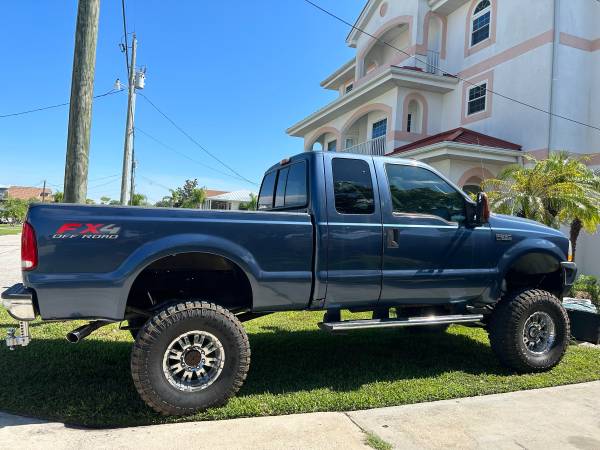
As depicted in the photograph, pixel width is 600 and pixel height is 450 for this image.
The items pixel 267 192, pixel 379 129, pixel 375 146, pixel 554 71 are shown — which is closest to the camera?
pixel 267 192

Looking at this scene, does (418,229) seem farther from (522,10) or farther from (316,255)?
(522,10)

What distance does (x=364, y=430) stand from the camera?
11.8 ft

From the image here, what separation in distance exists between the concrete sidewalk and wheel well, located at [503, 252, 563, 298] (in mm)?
1600

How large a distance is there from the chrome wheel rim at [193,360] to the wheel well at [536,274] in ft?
10.5

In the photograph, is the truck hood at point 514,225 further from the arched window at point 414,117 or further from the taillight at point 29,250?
the arched window at point 414,117

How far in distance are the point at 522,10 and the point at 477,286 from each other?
502 inches

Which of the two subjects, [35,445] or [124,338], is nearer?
[35,445]

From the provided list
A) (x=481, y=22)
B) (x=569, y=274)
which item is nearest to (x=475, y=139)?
(x=481, y=22)

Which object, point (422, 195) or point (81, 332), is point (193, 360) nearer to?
point (81, 332)

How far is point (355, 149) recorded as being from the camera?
20.3 metres

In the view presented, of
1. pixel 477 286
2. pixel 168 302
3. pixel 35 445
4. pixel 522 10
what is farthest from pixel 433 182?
pixel 522 10

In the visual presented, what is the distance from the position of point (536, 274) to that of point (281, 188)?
10.3 ft

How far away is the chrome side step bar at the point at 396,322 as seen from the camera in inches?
168

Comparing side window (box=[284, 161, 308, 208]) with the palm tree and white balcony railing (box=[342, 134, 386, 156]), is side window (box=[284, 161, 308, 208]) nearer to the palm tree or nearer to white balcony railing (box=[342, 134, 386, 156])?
the palm tree
